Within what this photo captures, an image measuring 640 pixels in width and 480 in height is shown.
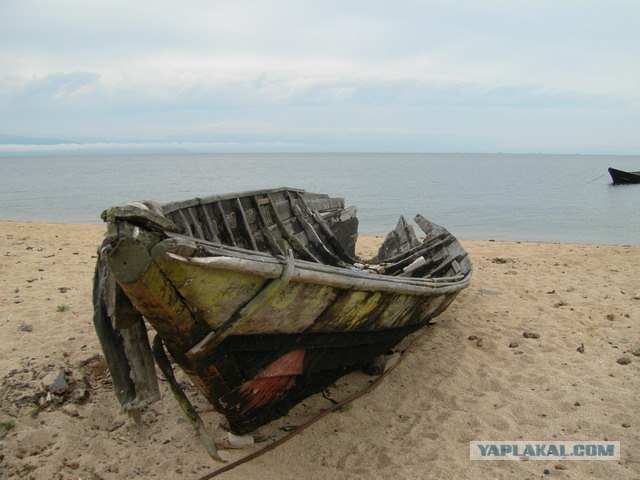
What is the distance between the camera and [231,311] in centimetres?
326

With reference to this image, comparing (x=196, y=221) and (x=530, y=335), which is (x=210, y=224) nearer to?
(x=196, y=221)

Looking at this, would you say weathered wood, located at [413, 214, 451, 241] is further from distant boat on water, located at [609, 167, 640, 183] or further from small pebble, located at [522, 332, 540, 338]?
distant boat on water, located at [609, 167, 640, 183]

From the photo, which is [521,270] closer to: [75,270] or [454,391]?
[454,391]

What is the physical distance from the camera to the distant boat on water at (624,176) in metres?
43.3

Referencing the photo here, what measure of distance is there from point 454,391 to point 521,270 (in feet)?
20.1

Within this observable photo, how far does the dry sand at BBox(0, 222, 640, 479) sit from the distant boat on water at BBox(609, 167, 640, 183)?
41710mm

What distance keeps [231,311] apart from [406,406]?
8.19ft

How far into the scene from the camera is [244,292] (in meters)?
3.23

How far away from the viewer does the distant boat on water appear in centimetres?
4328

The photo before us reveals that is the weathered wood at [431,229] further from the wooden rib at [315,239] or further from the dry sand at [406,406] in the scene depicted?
the wooden rib at [315,239]

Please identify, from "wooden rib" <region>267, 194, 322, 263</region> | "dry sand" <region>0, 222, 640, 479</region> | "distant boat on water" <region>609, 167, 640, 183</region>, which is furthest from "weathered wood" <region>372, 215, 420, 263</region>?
"distant boat on water" <region>609, 167, 640, 183</region>

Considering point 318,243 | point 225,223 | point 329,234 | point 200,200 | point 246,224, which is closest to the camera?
point 200,200

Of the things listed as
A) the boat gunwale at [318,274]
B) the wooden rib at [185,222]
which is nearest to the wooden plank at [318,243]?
the boat gunwale at [318,274]

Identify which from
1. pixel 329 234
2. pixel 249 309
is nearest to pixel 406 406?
pixel 249 309
